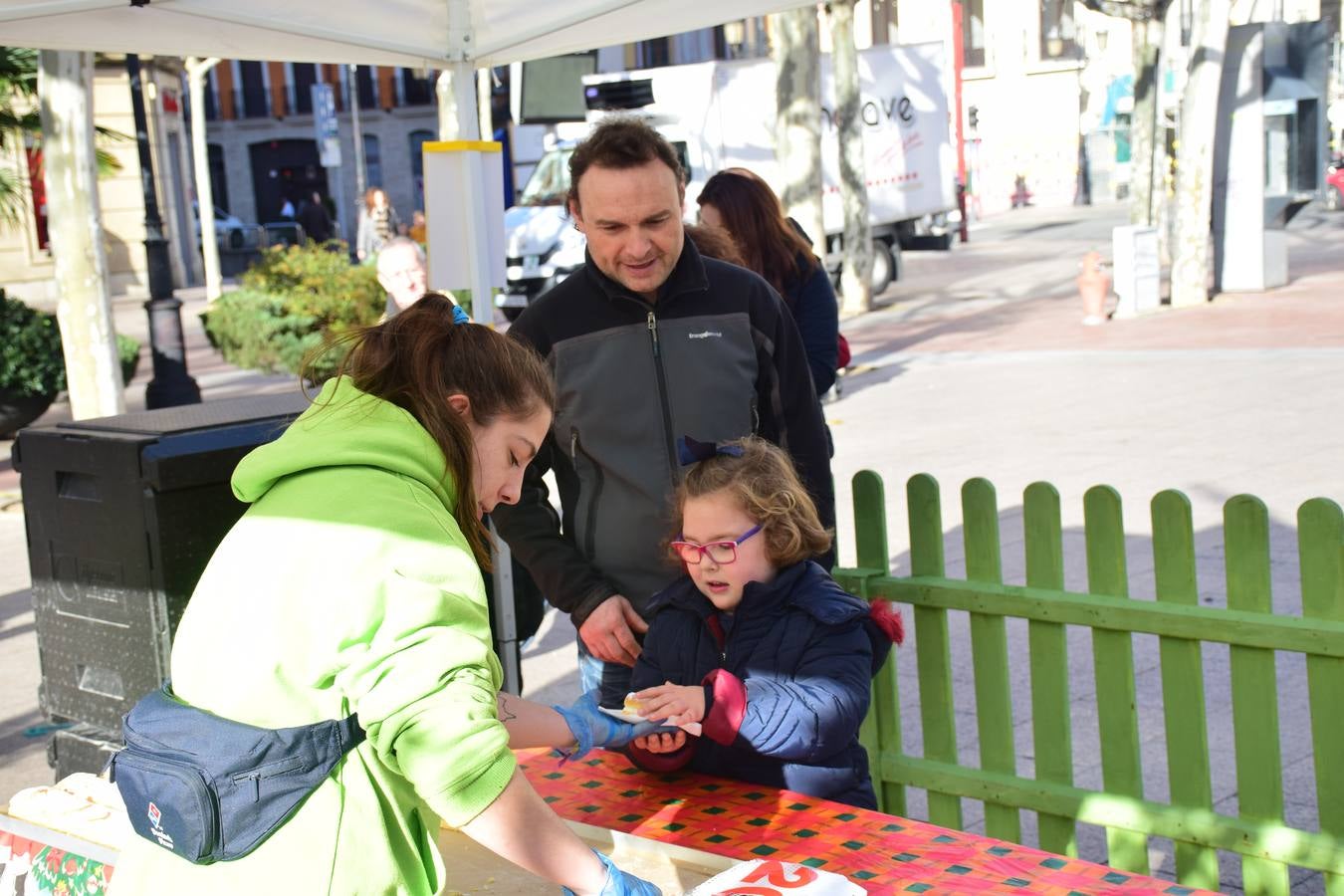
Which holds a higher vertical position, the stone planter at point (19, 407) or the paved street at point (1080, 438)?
the stone planter at point (19, 407)

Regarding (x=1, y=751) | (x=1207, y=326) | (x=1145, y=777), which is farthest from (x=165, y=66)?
(x=1145, y=777)

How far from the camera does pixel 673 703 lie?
2.57 metres

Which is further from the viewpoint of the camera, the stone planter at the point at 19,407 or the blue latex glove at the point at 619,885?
the stone planter at the point at 19,407

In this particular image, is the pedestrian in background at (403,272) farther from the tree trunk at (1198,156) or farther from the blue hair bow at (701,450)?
the tree trunk at (1198,156)

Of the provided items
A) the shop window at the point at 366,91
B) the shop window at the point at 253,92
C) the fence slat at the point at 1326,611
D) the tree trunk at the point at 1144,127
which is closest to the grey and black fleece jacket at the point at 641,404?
the fence slat at the point at 1326,611

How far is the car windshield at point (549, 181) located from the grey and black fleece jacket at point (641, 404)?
18.5m

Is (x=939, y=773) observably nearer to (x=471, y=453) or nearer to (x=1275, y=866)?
(x=1275, y=866)

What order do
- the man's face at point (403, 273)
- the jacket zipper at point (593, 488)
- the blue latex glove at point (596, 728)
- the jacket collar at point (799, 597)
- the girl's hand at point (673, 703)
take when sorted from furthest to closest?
the man's face at point (403, 273), the jacket zipper at point (593, 488), the jacket collar at point (799, 597), the girl's hand at point (673, 703), the blue latex glove at point (596, 728)

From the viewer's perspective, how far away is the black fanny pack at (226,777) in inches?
68.4

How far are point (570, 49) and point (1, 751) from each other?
10.7 feet

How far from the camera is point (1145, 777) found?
4.45 meters

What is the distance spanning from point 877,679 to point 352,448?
2.40 m

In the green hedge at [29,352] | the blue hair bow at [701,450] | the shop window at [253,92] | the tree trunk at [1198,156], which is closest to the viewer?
the blue hair bow at [701,450]

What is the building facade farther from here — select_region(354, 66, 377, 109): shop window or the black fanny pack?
the black fanny pack
